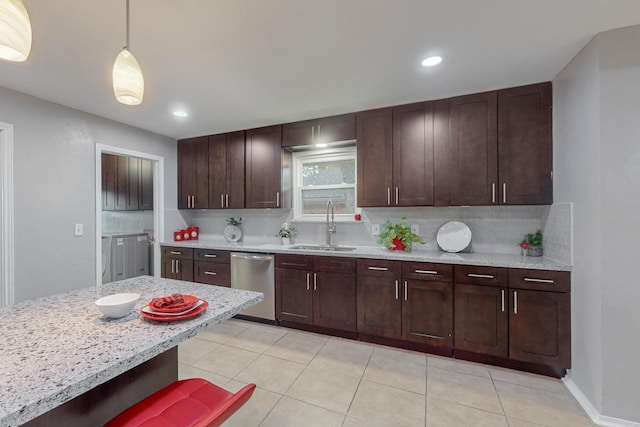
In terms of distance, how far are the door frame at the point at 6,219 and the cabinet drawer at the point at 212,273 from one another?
1624mm

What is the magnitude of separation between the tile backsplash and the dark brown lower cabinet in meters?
0.63

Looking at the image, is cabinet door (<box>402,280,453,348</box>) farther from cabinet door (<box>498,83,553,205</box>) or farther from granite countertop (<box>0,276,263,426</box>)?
granite countertop (<box>0,276,263,426</box>)

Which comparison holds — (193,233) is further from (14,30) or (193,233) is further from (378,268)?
(14,30)

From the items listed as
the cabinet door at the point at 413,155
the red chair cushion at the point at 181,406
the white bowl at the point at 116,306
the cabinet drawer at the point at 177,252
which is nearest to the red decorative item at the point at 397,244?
the cabinet door at the point at 413,155

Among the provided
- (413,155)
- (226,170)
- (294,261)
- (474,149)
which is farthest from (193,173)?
(474,149)

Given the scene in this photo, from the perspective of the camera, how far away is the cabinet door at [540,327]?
2.09 m

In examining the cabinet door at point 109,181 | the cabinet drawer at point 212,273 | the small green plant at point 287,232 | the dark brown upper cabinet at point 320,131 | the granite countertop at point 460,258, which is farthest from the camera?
the cabinet door at point 109,181

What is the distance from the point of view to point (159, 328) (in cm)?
108

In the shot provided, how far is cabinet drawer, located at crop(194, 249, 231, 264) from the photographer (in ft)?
11.2

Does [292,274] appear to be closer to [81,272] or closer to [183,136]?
[81,272]

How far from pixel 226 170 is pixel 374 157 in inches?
81.0

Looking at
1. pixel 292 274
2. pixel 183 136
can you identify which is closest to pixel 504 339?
pixel 292 274

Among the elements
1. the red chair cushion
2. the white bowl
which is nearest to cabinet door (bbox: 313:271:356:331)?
the red chair cushion

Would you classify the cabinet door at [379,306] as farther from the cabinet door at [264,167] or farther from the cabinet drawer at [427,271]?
the cabinet door at [264,167]
